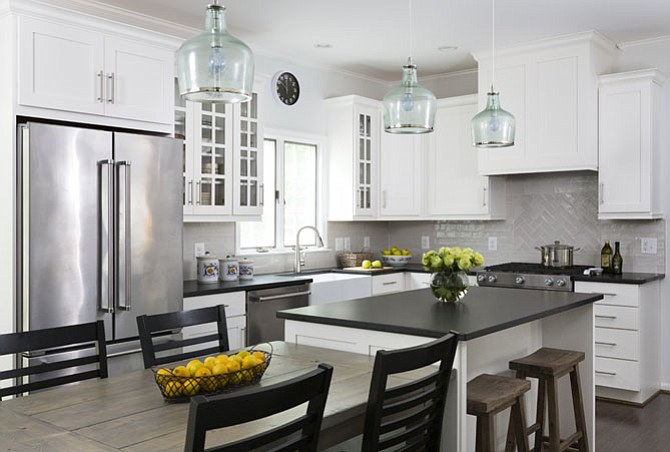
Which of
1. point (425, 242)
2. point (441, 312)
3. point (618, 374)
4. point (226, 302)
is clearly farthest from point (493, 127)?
point (425, 242)

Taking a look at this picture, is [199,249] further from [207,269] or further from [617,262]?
[617,262]

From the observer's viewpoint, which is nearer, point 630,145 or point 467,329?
point 467,329

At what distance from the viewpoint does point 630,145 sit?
195 inches

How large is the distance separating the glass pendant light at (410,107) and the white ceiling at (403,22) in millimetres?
1503

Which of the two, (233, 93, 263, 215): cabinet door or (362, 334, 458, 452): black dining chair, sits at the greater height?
(233, 93, 263, 215): cabinet door

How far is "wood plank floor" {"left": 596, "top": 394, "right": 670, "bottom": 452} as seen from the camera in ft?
12.8

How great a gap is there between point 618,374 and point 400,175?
263 cm

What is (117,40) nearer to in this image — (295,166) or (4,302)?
(4,302)

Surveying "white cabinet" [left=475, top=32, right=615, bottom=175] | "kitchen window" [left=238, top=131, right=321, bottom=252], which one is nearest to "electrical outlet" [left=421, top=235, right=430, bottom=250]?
"kitchen window" [left=238, top=131, right=321, bottom=252]

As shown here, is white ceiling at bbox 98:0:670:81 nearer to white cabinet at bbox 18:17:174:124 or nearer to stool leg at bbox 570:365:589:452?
white cabinet at bbox 18:17:174:124

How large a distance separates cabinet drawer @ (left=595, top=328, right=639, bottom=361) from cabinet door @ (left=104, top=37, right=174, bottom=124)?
3.46 metres

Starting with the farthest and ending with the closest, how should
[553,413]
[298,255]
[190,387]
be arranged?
1. [298,255]
2. [553,413]
3. [190,387]

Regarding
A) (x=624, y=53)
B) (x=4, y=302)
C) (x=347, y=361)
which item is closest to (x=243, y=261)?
(x=4, y=302)

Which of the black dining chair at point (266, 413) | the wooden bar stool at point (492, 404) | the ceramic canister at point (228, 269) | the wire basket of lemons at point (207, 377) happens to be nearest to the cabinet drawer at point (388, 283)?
the ceramic canister at point (228, 269)
